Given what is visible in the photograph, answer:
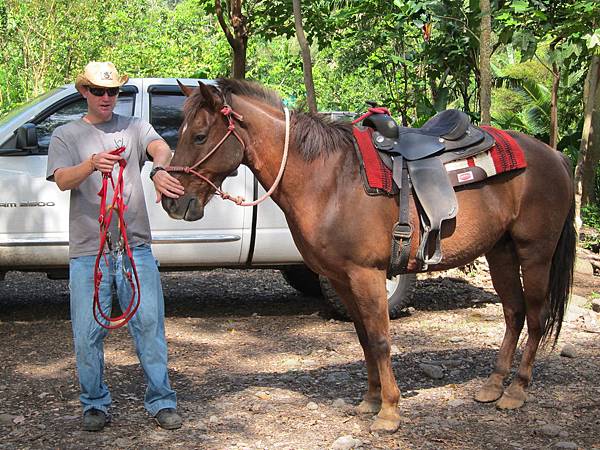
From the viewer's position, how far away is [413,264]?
4590 mm

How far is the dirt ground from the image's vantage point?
14.3ft

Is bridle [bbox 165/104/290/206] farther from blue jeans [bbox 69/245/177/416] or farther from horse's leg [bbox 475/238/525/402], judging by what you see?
horse's leg [bbox 475/238/525/402]

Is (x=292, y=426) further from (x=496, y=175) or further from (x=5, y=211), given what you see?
(x=5, y=211)

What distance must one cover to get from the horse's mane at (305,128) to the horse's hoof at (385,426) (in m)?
1.53

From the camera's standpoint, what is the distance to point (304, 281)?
27.6ft

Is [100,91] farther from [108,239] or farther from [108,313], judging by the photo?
[108,313]

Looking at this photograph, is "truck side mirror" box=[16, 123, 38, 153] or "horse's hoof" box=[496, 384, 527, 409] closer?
"horse's hoof" box=[496, 384, 527, 409]

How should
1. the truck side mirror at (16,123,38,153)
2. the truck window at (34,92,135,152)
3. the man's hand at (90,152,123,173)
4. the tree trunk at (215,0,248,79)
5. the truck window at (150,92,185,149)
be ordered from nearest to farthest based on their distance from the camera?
the man's hand at (90,152,123,173), the truck side mirror at (16,123,38,153), the truck window at (34,92,135,152), the truck window at (150,92,185,149), the tree trunk at (215,0,248,79)

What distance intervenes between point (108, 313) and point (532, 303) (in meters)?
2.66

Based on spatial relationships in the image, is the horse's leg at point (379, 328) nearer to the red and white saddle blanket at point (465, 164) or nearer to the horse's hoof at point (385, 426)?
the horse's hoof at point (385, 426)

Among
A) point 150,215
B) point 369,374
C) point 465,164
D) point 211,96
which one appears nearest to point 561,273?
point 465,164

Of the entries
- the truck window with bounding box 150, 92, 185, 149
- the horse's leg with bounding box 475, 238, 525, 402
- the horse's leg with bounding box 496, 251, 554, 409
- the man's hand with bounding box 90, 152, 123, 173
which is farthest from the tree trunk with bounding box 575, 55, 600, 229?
the man's hand with bounding box 90, 152, 123, 173

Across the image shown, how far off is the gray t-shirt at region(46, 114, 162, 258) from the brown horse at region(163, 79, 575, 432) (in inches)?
12.7

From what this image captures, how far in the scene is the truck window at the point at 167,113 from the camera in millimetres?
6973
